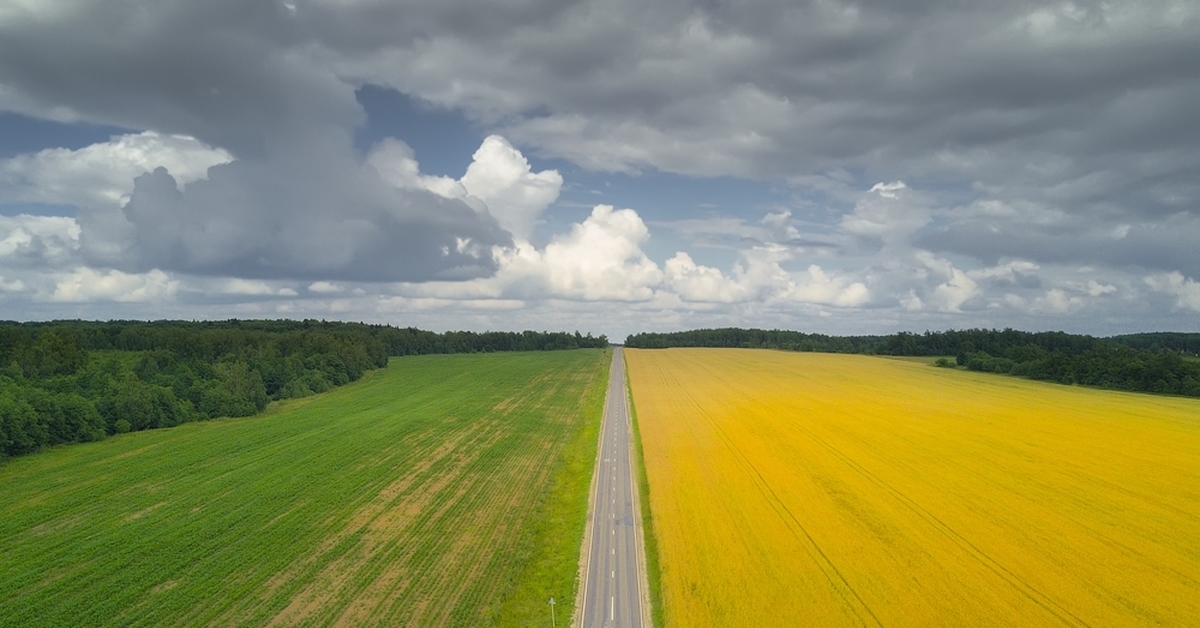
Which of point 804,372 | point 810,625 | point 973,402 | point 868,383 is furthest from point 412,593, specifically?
point 804,372

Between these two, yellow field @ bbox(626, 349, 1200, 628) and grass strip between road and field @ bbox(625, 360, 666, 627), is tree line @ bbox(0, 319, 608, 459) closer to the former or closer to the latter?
grass strip between road and field @ bbox(625, 360, 666, 627)

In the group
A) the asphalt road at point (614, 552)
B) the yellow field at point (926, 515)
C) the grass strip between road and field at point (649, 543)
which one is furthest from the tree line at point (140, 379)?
the yellow field at point (926, 515)

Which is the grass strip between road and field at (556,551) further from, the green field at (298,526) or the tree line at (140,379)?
the tree line at (140,379)

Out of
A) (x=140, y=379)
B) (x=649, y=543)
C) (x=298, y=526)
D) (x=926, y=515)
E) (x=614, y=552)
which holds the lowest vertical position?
(x=298, y=526)

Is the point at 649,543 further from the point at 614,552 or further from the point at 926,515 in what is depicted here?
the point at 926,515

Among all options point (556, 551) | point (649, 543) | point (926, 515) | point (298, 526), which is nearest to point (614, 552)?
point (649, 543)

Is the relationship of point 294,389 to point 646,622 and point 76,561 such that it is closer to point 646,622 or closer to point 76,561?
point 76,561
